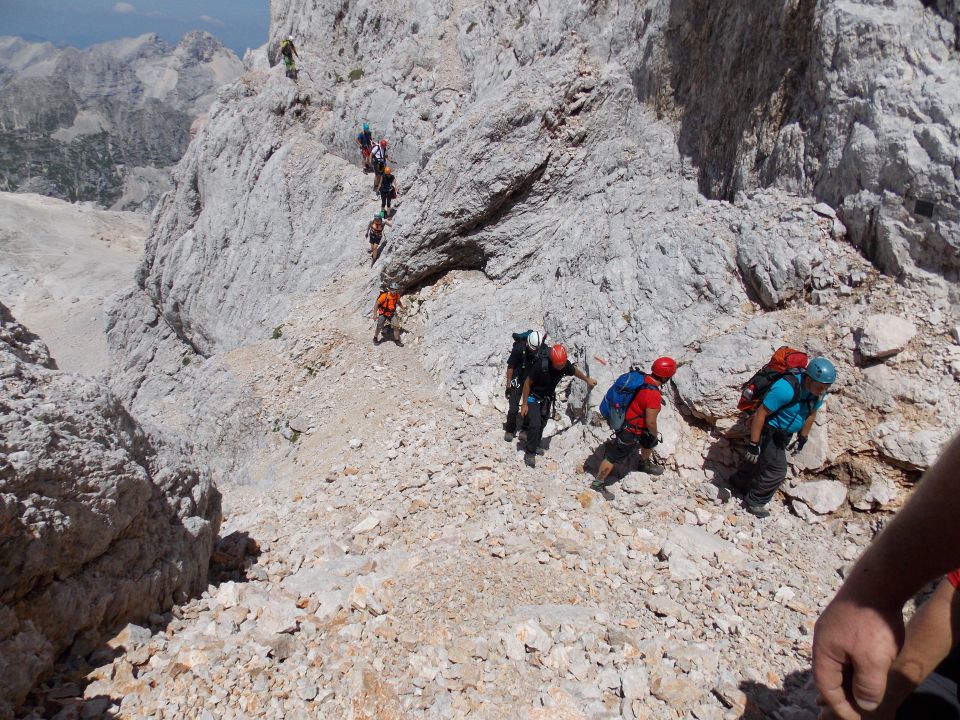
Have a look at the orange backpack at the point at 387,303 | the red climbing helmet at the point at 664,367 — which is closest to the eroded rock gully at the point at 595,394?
the red climbing helmet at the point at 664,367

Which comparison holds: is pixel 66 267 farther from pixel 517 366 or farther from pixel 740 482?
pixel 740 482

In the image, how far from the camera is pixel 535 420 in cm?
872

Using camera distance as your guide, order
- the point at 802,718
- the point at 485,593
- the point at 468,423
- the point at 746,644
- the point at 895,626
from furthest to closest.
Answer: the point at 468,423
the point at 485,593
the point at 746,644
the point at 802,718
the point at 895,626

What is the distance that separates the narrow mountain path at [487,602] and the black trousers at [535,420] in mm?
385

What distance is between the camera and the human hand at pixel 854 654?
1.84 meters

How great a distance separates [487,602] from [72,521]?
4.22 meters

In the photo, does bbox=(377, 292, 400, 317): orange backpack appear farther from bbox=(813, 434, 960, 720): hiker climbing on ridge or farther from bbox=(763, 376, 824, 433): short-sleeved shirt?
bbox=(813, 434, 960, 720): hiker climbing on ridge

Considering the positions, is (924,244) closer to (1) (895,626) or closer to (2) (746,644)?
(2) (746,644)

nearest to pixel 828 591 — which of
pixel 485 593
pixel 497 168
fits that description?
pixel 485 593

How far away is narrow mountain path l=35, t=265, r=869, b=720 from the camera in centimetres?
461

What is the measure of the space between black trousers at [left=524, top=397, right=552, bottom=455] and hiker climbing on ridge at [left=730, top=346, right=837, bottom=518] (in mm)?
3043

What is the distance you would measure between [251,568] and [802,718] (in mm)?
6386

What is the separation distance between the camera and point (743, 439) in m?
7.82

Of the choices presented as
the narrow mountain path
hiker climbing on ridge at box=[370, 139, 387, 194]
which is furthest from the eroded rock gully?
hiker climbing on ridge at box=[370, 139, 387, 194]
